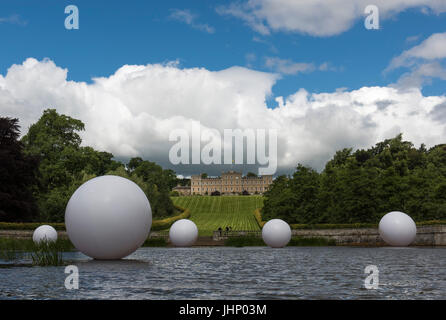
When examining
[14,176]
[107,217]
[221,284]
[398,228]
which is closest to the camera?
[221,284]

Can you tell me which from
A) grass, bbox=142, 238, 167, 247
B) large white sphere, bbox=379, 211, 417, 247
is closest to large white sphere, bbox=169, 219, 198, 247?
grass, bbox=142, 238, 167, 247

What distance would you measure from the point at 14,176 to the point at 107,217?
3572 cm

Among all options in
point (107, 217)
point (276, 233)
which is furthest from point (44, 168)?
point (107, 217)

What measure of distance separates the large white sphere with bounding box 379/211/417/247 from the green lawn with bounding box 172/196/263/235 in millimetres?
37734

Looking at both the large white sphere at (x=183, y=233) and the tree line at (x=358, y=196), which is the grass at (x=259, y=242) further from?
the tree line at (x=358, y=196)

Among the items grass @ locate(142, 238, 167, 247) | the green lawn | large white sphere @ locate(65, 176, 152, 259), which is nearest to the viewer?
large white sphere @ locate(65, 176, 152, 259)

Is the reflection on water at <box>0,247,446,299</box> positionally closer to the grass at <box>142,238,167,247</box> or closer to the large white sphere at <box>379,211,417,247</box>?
the large white sphere at <box>379,211,417,247</box>

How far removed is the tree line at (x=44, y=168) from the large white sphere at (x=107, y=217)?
29.6 m

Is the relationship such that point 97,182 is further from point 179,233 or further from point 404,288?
point 179,233

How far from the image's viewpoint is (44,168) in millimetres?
67250

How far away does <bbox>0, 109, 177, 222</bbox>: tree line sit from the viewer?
50.4 m

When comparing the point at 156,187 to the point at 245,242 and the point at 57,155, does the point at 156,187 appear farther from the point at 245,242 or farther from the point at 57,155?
the point at 245,242

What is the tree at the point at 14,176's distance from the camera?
48.9 m

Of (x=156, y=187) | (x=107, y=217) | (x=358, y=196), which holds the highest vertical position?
(x=156, y=187)
